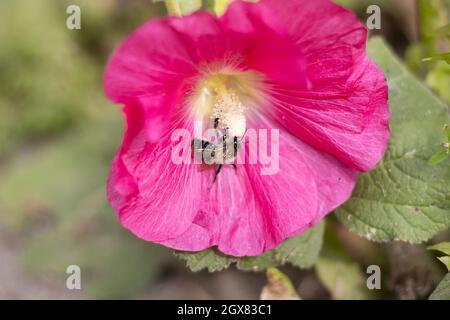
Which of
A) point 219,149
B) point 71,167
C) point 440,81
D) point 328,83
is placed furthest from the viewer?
point 71,167

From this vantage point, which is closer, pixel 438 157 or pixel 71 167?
pixel 438 157

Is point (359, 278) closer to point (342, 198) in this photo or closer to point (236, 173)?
point (342, 198)

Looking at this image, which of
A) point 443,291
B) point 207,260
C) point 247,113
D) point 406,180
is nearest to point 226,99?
point 247,113

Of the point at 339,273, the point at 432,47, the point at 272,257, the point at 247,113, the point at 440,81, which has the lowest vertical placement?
the point at 339,273

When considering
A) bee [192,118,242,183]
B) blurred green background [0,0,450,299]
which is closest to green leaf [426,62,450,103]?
blurred green background [0,0,450,299]

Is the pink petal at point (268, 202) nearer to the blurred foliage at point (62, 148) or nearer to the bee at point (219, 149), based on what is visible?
the bee at point (219, 149)

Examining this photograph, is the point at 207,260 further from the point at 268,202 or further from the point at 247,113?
the point at 247,113
